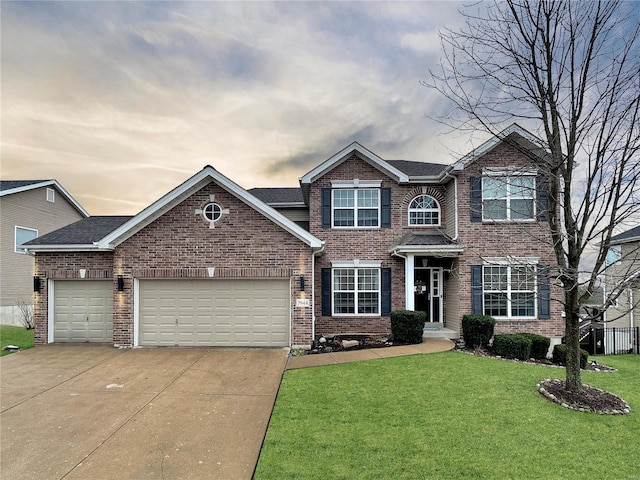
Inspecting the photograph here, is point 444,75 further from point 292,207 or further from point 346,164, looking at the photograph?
point 292,207

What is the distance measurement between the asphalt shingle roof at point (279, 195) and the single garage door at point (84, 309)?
24.6 feet

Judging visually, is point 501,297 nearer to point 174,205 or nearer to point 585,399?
point 585,399

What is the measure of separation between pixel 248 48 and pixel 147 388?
38.1 feet

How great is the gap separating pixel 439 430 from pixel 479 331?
248 inches

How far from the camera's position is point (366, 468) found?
13.3ft

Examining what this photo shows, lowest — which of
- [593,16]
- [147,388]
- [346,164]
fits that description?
[147,388]

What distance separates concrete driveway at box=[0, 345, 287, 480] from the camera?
4.30 meters

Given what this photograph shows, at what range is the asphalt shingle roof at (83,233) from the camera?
11.1 m

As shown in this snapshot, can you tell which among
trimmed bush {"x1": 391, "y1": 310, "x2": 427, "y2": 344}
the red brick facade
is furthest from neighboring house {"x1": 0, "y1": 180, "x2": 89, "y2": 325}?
trimmed bush {"x1": 391, "y1": 310, "x2": 427, "y2": 344}

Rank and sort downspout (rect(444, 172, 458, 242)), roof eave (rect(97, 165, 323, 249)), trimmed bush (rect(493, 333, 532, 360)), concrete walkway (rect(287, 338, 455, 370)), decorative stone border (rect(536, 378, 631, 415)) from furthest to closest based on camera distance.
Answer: downspout (rect(444, 172, 458, 242)) < roof eave (rect(97, 165, 323, 249)) < trimmed bush (rect(493, 333, 532, 360)) < concrete walkway (rect(287, 338, 455, 370)) < decorative stone border (rect(536, 378, 631, 415))

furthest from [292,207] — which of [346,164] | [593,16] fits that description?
[593,16]

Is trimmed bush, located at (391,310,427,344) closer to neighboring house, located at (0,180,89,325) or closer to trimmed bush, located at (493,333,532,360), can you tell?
trimmed bush, located at (493,333,532,360)

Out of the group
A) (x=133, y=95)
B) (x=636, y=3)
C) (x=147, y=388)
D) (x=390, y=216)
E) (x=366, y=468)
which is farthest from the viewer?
(x=390, y=216)

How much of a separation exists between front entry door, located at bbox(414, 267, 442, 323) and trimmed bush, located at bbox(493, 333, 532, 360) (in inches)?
140
